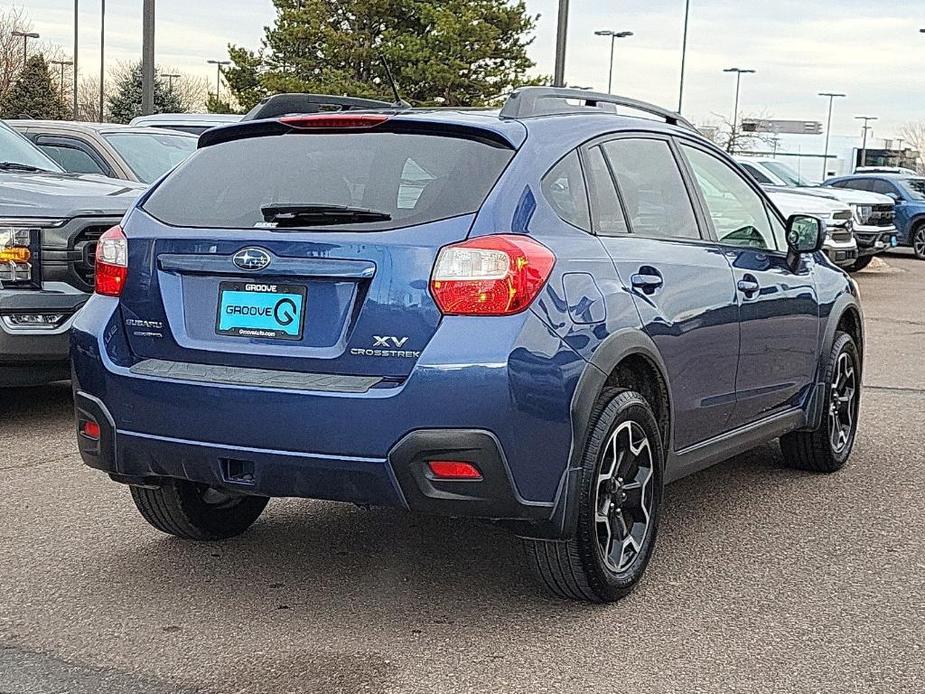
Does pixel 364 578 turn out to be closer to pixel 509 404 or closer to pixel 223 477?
pixel 223 477

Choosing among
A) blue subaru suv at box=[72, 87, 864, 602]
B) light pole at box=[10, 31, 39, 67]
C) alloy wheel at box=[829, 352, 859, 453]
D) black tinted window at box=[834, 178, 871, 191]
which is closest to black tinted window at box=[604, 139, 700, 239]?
blue subaru suv at box=[72, 87, 864, 602]

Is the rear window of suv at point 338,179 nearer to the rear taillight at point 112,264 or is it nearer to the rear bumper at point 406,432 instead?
the rear taillight at point 112,264

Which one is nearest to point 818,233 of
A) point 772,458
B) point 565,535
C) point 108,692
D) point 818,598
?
point 772,458

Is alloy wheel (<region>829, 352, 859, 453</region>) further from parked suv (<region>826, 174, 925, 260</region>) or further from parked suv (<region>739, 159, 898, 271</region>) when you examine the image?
parked suv (<region>826, 174, 925, 260</region>)

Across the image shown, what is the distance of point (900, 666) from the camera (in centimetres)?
390

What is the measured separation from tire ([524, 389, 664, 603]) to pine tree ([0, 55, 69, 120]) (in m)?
51.5

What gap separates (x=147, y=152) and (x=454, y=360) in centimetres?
811

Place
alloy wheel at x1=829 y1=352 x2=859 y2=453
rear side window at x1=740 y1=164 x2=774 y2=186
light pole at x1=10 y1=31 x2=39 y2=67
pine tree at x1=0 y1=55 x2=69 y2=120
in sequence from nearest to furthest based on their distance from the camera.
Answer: alloy wheel at x1=829 y1=352 x2=859 y2=453
rear side window at x1=740 y1=164 x2=774 y2=186
light pole at x1=10 y1=31 x2=39 y2=67
pine tree at x1=0 y1=55 x2=69 y2=120

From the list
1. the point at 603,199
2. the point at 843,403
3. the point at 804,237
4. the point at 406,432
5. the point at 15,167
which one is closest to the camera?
the point at 406,432

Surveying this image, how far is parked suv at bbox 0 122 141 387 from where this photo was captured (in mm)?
7023

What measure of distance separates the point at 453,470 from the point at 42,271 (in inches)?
158

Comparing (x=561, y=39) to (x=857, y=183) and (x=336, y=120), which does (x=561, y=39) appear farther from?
(x=336, y=120)

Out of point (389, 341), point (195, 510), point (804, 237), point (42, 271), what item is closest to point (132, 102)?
point (42, 271)

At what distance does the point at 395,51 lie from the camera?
4103 cm
